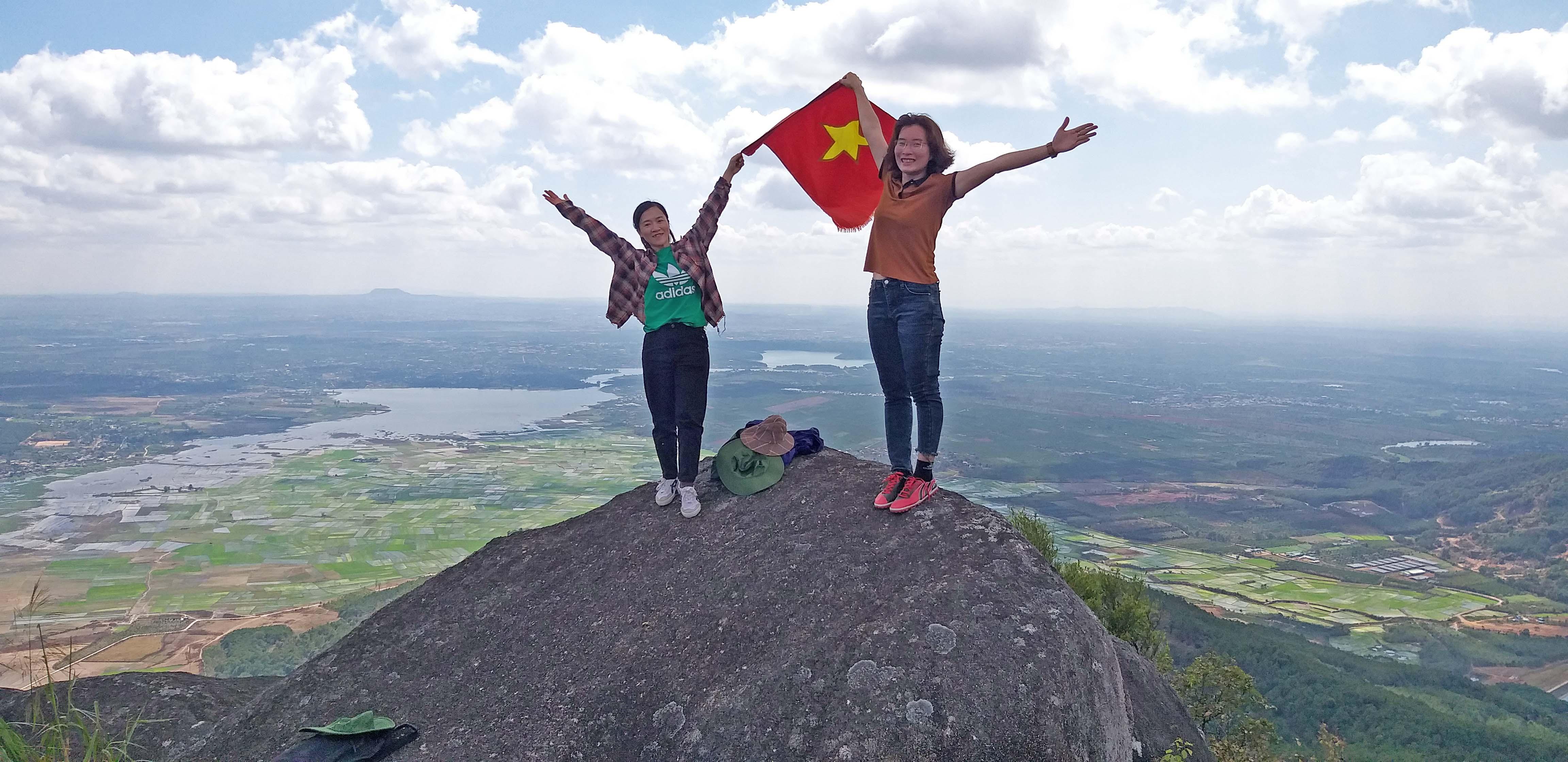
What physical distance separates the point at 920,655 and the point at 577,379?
541 feet

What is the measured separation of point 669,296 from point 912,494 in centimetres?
267

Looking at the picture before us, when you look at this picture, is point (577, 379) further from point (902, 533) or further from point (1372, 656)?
point (902, 533)

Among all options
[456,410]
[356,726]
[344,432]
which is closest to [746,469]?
[356,726]

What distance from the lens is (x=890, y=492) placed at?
6633 millimetres

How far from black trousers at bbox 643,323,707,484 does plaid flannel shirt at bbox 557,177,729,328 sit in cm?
29

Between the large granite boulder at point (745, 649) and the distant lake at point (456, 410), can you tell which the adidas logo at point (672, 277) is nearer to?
the large granite boulder at point (745, 649)

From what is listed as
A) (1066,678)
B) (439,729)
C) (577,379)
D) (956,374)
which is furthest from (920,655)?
(956,374)

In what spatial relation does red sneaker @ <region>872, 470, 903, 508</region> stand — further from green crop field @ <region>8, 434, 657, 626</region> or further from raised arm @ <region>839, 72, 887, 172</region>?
green crop field @ <region>8, 434, 657, 626</region>

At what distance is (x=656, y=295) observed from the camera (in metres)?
7.16

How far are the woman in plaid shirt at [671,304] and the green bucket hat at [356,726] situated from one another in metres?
2.77

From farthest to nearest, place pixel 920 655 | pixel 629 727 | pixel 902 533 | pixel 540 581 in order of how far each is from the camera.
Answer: pixel 540 581, pixel 902 533, pixel 629 727, pixel 920 655

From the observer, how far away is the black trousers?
718 cm

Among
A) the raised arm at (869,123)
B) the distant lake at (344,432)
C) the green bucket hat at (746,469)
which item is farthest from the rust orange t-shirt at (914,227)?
the distant lake at (344,432)

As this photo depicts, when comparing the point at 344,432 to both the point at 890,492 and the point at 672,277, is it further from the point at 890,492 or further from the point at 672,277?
the point at 890,492
